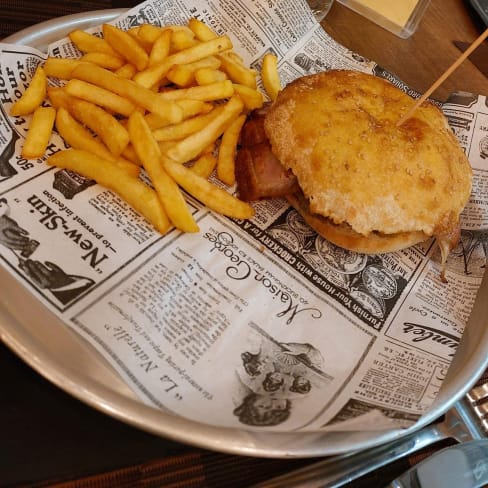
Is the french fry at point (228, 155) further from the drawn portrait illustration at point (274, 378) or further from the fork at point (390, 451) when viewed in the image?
the fork at point (390, 451)

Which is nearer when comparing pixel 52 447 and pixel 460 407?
pixel 52 447

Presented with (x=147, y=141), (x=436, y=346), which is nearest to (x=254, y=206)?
(x=147, y=141)

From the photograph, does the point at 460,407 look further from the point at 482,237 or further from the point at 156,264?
the point at 156,264

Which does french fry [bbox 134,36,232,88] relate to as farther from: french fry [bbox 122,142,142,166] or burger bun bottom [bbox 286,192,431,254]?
burger bun bottom [bbox 286,192,431,254]

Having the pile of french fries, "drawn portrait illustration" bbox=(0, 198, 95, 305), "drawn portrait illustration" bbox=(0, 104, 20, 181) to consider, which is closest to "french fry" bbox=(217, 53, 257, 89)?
the pile of french fries

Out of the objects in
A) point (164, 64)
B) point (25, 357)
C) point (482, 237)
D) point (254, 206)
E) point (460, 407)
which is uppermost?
point (482, 237)
